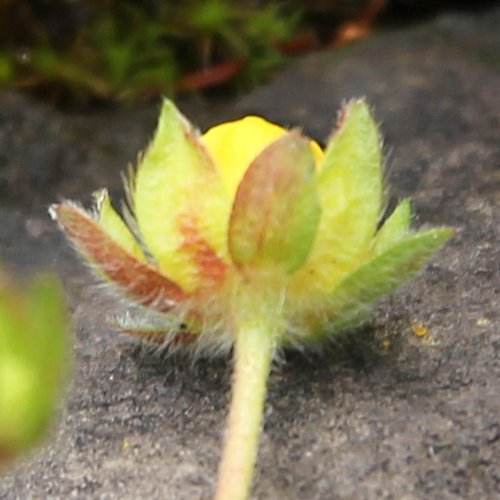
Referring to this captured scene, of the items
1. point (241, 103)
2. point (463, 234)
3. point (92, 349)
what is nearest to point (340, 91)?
point (241, 103)

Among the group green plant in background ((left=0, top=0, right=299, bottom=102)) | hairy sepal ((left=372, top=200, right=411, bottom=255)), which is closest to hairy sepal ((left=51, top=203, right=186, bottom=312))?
hairy sepal ((left=372, top=200, right=411, bottom=255))

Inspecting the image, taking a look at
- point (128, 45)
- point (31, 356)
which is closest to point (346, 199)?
point (31, 356)

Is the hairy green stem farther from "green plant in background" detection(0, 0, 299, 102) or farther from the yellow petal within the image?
"green plant in background" detection(0, 0, 299, 102)

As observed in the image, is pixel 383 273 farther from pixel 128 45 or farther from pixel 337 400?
pixel 128 45

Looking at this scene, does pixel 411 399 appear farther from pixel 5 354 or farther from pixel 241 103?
pixel 241 103

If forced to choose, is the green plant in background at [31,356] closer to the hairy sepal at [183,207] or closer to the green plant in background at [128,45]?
the hairy sepal at [183,207]

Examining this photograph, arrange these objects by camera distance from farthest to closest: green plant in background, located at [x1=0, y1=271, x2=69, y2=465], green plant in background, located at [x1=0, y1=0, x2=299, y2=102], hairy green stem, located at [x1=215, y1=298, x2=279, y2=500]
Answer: green plant in background, located at [x1=0, y1=0, x2=299, y2=102]
hairy green stem, located at [x1=215, y1=298, x2=279, y2=500]
green plant in background, located at [x1=0, y1=271, x2=69, y2=465]
